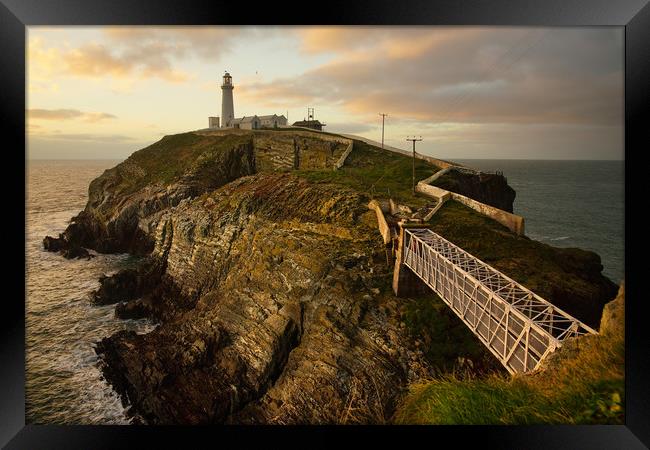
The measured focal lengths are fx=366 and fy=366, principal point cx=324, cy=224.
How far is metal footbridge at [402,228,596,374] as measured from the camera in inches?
261

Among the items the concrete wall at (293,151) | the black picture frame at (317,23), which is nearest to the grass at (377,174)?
the concrete wall at (293,151)

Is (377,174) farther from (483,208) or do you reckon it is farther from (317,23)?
(317,23)

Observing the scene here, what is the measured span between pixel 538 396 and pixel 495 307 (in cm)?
385

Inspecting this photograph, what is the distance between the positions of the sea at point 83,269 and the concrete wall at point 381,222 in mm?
6449

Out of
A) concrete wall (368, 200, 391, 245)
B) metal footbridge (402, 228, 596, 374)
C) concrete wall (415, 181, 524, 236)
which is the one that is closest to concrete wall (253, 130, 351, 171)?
concrete wall (415, 181, 524, 236)

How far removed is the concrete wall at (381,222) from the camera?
16469 millimetres

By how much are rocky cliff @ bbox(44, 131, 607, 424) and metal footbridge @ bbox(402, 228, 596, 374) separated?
2604mm

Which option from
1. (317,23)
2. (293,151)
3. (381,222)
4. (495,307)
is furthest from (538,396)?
(293,151)

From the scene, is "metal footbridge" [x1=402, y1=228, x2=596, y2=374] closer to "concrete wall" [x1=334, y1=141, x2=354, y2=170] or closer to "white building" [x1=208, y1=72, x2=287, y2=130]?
"concrete wall" [x1=334, y1=141, x2=354, y2=170]

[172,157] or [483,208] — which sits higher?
[172,157]

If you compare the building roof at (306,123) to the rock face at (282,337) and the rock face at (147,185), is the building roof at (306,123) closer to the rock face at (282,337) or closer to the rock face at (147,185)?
the rock face at (147,185)

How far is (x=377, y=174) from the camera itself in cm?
2869
